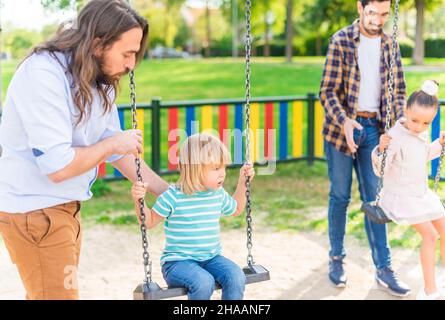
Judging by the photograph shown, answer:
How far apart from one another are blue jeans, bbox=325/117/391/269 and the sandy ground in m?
0.26

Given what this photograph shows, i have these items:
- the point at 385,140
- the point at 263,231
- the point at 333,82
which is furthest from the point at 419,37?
the point at 385,140

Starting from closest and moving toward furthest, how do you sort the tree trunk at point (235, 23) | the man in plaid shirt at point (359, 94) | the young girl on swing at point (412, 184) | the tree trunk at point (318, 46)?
the young girl on swing at point (412, 184), the man in plaid shirt at point (359, 94), the tree trunk at point (235, 23), the tree trunk at point (318, 46)

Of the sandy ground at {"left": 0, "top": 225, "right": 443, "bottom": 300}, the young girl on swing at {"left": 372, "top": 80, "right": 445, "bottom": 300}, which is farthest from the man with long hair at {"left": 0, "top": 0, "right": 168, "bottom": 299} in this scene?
the sandy ground at {"left": 0, "top": 225, "right": 443, "bottom": 300}

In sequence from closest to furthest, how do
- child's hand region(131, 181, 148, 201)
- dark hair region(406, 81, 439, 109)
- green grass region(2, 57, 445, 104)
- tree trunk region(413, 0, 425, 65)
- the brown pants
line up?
the brown pants, child's hand region(131, 181, 148, 201), dark hair region(406, 81, 439, 109), green grass region(2, 57, 445, 104), tree trunk region(413, 0, 425, 65)

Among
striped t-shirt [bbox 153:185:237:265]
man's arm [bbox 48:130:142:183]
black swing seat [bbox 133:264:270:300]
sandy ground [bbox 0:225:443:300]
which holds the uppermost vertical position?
man's arm [bbox 48:130:142:183]

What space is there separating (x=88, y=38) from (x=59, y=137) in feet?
1.12

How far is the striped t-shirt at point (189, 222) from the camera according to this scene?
297cm

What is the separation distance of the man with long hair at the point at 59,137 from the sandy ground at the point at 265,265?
1.99 m

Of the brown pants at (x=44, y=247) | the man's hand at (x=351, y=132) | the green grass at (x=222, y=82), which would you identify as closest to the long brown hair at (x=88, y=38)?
the brown pants at (x=44, y=247)

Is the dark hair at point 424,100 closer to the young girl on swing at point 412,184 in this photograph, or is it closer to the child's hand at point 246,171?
the young girl on swing at point 412,184

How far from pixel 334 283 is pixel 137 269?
137 centimetres

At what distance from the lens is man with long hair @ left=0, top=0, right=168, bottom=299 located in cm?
238

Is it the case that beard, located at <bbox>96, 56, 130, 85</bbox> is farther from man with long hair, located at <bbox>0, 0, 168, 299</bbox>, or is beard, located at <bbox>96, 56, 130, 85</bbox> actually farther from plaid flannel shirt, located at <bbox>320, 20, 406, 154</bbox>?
plaid flannel shirt, located at <bbox>320, 20, 406, 154</bbox>

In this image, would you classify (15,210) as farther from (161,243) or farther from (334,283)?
(161,243)
